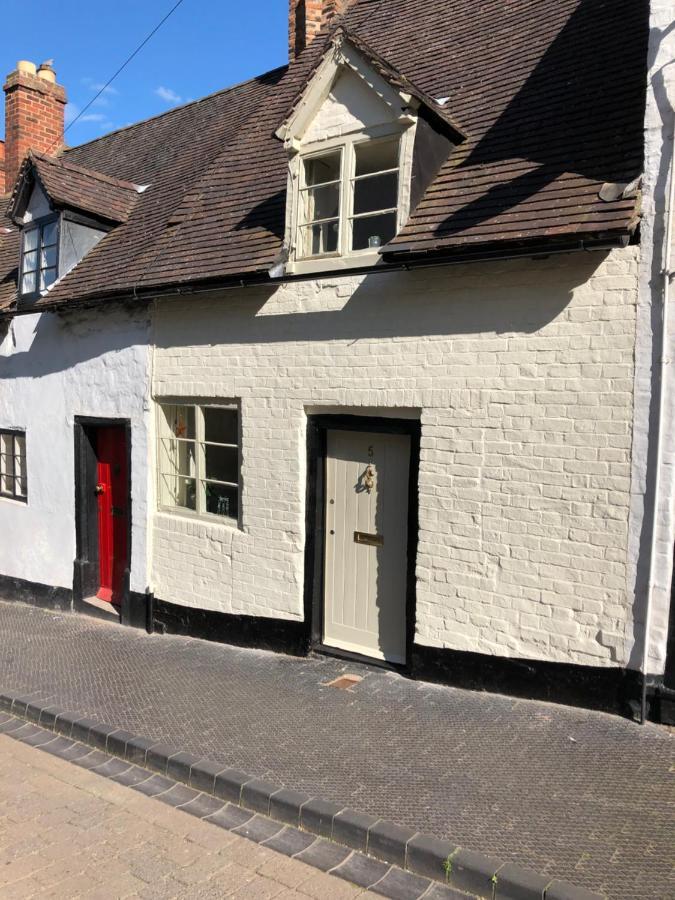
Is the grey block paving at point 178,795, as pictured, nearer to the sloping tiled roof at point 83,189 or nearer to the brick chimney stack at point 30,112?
the sloping tiled roof at point 83,189

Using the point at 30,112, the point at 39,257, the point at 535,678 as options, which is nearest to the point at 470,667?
the point at 535,678

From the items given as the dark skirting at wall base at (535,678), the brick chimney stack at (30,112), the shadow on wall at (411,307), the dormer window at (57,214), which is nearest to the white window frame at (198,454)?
the shadow on wall at (411,307)

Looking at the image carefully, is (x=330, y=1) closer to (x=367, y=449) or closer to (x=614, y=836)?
(x=367, y=449)

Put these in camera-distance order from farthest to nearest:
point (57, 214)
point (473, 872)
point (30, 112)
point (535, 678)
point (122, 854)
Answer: point (30, 112)
point (57, 214)
point (535, 678)
point (122, 854)
point (473, 872)

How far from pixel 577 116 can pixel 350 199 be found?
209 centimetres

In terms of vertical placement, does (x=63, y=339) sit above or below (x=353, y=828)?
above

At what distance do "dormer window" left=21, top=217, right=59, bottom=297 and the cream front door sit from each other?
530 cm

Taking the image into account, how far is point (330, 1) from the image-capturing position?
34.3ft

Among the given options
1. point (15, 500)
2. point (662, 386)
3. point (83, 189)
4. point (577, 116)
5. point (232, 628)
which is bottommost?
point (232, 628)

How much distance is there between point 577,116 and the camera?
610 cm

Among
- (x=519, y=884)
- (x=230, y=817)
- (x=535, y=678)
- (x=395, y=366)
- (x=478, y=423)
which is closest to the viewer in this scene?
(x=519, y=884)

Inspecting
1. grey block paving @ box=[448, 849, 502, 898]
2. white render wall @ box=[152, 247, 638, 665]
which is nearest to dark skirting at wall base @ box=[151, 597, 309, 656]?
white render wall @ box=[152, 247, 638, 665]

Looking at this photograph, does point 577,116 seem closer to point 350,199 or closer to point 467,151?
point 467,151

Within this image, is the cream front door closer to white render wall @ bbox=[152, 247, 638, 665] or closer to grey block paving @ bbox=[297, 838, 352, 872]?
white render wall @ bbox=[152, 247, 638, 665]
